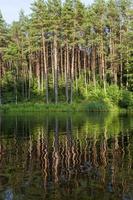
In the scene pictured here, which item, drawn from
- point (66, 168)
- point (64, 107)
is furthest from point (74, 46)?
point (66, 168)

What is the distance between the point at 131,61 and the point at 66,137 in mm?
40519

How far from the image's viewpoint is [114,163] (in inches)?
663

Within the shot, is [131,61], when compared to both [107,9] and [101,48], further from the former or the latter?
[107,9]

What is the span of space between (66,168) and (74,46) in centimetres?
5696

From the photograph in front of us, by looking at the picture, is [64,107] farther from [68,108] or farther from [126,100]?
[126,100]

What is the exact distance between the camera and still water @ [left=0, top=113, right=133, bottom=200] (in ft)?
39.9

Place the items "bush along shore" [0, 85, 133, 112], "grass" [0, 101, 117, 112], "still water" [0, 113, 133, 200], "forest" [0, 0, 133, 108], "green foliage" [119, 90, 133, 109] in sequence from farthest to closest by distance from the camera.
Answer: "forest" [0, 0, 133, 108] < "green foliage" [119, 90, 133, 109] < "bush along shore" [0, 85, 133, 112] < "grass" [0, 101, 117, 112] < "still water" [0, 113, 133, 200]

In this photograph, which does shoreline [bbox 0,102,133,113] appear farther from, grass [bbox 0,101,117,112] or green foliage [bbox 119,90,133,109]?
green foliage [bbox 119,90,133,109]

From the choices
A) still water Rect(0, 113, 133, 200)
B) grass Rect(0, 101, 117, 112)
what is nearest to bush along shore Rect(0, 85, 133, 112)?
grass Rect(0, 101, 117, 112)

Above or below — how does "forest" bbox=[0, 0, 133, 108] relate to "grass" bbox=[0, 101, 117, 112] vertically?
above

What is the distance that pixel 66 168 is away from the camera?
15.9 metres

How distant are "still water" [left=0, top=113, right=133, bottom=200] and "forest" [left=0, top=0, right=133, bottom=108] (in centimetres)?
3613

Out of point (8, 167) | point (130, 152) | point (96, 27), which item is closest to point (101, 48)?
point (96, 27)

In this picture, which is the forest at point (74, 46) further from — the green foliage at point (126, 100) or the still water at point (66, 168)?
the still water at point (66, 168)
